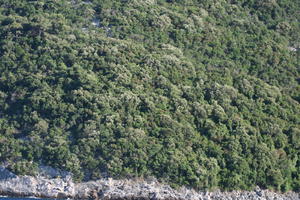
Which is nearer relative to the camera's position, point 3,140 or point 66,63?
point 3,140

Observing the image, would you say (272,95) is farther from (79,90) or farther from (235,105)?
(79,90)

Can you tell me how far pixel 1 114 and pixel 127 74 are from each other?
46.5 feet

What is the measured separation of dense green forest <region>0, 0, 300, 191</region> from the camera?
7700 cm

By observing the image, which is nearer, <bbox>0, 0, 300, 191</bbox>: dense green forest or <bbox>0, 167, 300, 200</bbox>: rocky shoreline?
<bbox>0, 167, 300, 200</bbox>: rocky shoreline

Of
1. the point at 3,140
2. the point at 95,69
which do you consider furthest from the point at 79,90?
the point at 3,140

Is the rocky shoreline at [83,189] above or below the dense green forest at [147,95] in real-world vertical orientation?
below

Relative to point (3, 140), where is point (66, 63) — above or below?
above

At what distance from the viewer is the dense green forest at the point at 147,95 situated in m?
77.0

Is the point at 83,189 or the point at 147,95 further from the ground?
the point at 147,95

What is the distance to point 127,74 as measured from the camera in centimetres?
8319

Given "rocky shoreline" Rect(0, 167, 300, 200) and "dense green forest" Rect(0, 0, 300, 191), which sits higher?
"dense green forest" Rect(0, 0, 300, 191)

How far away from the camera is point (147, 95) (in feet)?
269

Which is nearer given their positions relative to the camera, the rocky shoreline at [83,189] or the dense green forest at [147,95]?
the rocky shoreline at [83,189]

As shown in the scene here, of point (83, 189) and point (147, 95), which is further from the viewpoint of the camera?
point (147, 95)
